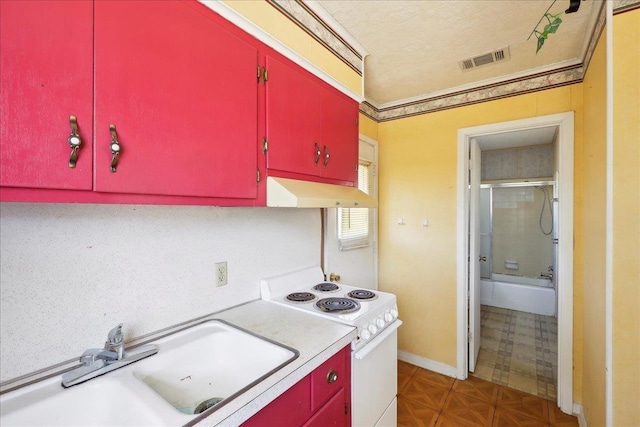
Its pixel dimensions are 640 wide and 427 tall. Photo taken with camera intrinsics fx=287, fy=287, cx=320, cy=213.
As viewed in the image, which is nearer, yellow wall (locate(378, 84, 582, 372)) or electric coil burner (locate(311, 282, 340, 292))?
electric coil burner (locate(311, 282, 340, 292))

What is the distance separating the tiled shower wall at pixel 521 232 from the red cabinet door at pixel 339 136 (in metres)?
3.71

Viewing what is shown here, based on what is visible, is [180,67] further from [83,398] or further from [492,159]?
[492,159]

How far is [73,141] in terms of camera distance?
71cm

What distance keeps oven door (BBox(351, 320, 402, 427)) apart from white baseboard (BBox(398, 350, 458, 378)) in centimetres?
105

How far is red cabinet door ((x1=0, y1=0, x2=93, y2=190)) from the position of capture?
0.63 m

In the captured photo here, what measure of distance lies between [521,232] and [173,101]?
505 cm

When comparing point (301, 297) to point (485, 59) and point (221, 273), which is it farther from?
point (485, 59)

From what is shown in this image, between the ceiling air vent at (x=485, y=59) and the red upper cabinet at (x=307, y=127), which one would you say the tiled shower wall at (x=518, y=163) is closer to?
the ceiling air vent at (x=485, y=59)

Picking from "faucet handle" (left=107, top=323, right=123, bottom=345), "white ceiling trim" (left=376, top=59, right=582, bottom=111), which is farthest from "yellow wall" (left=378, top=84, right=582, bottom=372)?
"faucet handle" (left=107, top=323, right=123, bottom=345)

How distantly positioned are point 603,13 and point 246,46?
1822 mm

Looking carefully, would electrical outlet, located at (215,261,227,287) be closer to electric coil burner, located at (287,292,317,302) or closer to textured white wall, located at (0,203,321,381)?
textured white wall, located at (0,203,321,381)

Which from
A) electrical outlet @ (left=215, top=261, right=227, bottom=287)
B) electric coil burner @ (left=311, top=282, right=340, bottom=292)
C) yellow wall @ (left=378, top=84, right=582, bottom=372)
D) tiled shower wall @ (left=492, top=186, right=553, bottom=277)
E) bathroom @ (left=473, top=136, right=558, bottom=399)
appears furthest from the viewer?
tiled shower wall @ (left=492, top=186, right=553, bottom=277)

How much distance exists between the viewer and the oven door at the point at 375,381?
54.7 inches

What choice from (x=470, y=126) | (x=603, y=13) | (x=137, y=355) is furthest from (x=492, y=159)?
(x=137, y=355)
